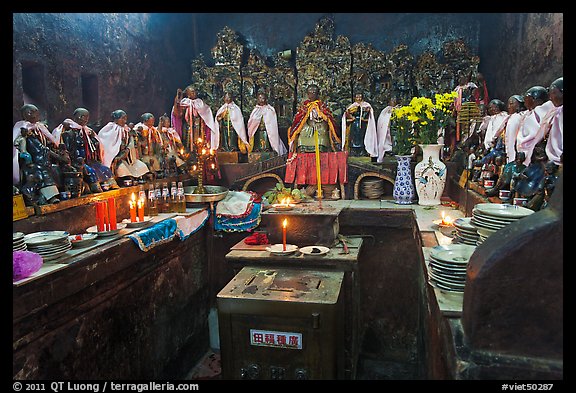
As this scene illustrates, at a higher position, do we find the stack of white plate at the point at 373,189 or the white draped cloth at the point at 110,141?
the white draped cloth at the point at 110,141

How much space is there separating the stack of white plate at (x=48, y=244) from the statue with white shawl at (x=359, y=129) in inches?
248

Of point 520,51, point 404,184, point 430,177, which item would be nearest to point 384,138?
point 520,51

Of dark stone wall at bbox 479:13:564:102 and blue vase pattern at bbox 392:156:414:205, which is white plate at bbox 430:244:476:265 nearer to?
blue vase pattern at bbox 392:156:414:205

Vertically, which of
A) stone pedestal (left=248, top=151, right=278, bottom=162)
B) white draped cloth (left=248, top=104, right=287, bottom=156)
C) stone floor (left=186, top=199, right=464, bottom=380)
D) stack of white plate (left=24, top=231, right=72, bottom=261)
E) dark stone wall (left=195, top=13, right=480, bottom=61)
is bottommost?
stone floor (left=186, top=199, right=464, bottom=380)

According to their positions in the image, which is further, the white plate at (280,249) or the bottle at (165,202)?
the bottle at (165,202)

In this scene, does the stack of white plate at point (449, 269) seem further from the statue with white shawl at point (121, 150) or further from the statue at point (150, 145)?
the statue at point (150, 145)

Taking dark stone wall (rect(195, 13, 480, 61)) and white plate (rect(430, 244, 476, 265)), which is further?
dark stone wall (rect(195, 13, 480, 61))

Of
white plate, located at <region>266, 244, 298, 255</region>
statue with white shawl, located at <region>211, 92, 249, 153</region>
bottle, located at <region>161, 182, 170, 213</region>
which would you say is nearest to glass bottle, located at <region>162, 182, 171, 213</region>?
bottle, located at <region>161, 182, 170, 213</region>

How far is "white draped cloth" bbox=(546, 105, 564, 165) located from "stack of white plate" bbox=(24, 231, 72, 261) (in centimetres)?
400

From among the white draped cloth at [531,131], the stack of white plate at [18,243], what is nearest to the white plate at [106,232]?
the stack of white plate at [18,243]

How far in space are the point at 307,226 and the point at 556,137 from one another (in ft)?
8.25

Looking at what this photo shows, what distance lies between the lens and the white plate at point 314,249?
14.2 feet

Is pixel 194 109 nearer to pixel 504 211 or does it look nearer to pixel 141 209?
pixel 141 209

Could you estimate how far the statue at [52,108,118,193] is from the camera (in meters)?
4.75
